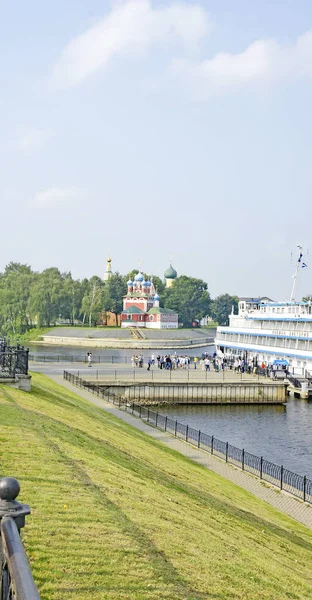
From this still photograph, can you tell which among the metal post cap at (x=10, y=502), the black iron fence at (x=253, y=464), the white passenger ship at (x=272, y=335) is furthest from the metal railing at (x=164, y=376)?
the metal post cap at (x=10, y=502)

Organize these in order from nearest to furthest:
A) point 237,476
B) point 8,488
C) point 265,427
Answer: point 8,488 → point 237,476 → point 265,427

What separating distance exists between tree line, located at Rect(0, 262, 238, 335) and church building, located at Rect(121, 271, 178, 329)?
20.8 ft

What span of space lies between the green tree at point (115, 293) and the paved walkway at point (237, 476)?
454 feet

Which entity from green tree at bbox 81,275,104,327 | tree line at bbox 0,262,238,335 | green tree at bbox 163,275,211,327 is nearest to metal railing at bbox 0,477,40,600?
tree line at bbox 0,262,238,335

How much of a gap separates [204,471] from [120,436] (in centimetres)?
392

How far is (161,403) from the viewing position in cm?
5566

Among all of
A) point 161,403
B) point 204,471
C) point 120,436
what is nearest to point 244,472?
point 204,471

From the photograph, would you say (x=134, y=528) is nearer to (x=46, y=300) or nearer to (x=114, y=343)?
(x=114, y=343)

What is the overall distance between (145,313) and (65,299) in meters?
20.5

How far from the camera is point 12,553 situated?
4387mm

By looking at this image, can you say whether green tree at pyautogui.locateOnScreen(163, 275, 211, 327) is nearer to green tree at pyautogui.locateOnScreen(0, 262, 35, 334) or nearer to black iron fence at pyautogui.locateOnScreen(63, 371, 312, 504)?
green tree at pyautogui.locateOnScreen(0, 262, 35, 334)

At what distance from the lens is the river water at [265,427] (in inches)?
1521

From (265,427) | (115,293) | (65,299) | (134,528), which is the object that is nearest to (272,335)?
(265,427)

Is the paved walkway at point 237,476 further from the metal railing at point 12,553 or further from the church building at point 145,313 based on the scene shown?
the church building at point 145,313
